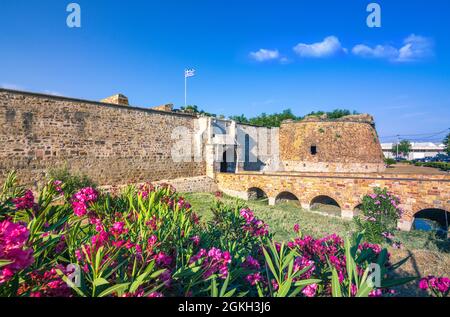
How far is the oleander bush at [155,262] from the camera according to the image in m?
1.71

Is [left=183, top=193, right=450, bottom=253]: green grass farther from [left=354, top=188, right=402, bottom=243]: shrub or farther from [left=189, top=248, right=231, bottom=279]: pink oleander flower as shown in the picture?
[left=189, top=248, right=231, bottom=279]: pink oleander flower

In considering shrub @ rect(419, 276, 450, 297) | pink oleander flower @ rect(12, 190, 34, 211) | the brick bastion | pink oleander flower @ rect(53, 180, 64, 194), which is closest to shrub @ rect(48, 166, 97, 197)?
pink oleander flower @ rect(53, 180, 64, 194)

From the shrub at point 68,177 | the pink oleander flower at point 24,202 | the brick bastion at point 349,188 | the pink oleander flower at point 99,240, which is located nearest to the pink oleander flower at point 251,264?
the pink oleander flower at point 99,240

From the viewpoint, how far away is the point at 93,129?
1182cm

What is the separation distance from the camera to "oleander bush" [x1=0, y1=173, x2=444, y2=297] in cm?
171

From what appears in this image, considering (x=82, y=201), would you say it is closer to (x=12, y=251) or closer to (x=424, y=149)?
(x=12, y=251)

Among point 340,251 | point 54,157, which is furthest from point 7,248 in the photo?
point 54,157

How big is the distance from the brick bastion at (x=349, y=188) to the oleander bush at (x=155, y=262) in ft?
31.3

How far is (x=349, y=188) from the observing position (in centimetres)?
1185

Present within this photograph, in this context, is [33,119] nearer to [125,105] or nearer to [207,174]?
[125,105]

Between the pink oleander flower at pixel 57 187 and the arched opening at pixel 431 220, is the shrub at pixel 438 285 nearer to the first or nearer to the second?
the pink oleander flower at pixel 57 187

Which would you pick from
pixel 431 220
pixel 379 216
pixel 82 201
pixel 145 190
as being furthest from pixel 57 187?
pixel 431 220

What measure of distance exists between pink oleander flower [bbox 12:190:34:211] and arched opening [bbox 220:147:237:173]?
15920mm
